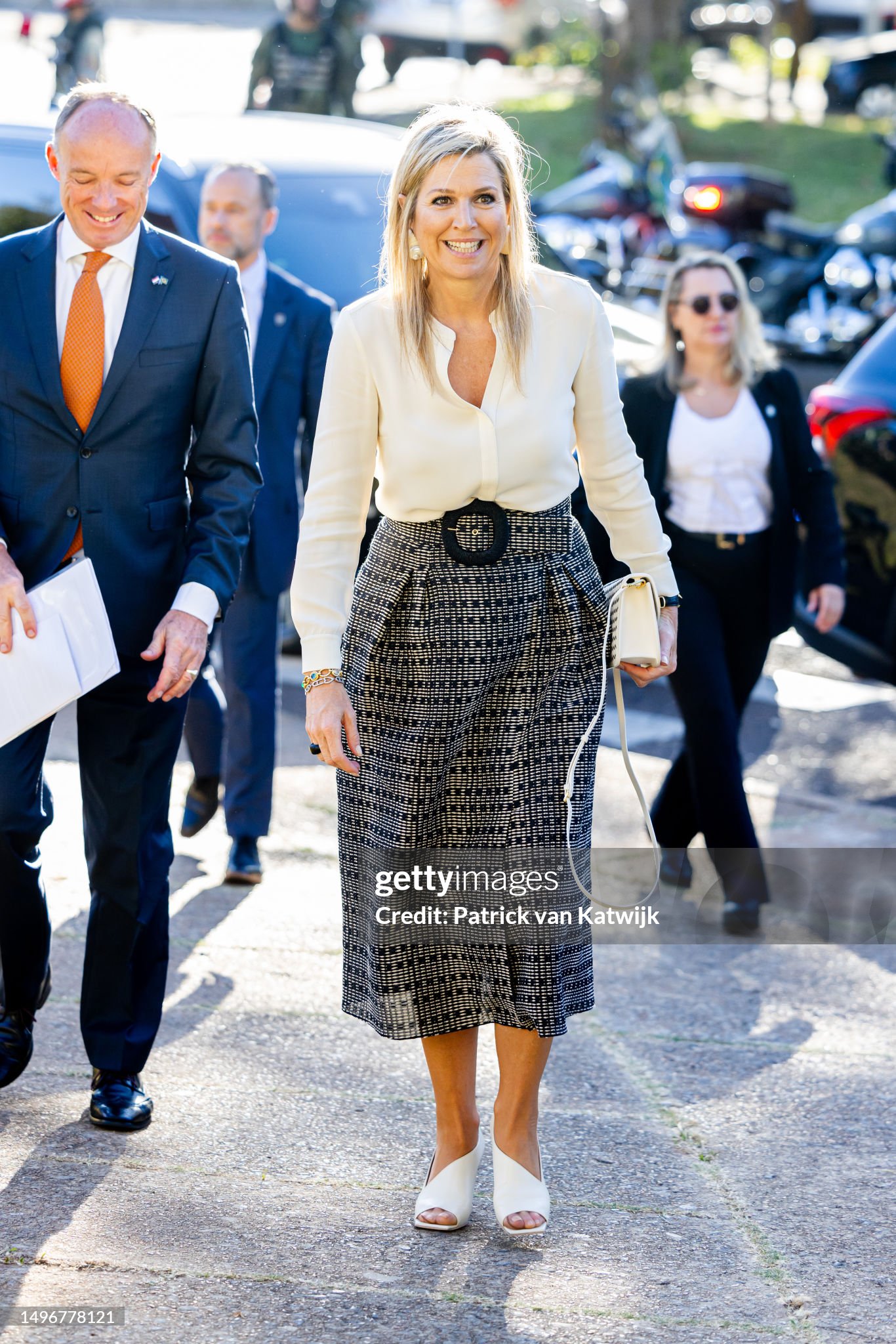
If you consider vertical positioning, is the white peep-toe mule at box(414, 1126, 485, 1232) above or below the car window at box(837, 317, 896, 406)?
below

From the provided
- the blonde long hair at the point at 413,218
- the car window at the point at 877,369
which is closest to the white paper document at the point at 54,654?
the blonde long hair at the point at 413,218

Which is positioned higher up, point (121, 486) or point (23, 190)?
point (23, 190)

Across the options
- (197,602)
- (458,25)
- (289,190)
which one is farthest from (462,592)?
(458,25)

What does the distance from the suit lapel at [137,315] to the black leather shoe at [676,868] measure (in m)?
2.76

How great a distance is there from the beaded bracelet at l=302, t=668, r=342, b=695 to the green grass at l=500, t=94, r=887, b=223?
20.2 m

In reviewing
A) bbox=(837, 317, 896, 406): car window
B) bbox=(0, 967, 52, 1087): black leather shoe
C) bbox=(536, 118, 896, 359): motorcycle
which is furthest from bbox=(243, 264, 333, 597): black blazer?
bbox=(536, 118, 896, 359): motorcycle

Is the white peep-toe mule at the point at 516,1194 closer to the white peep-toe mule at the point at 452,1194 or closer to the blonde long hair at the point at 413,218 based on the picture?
the white peep-toe mule at the point at 452,1194

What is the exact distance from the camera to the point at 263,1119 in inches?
155

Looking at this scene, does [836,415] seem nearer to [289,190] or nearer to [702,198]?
[289,190]

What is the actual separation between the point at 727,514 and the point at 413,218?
2.35 m

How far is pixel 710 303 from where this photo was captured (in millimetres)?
5531

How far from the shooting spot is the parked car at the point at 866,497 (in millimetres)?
6941

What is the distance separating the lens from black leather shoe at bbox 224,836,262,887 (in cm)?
553

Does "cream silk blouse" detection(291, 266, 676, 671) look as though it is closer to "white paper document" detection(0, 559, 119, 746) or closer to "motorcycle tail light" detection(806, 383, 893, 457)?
"white paper document" detection(0, 559, 119, 746)
